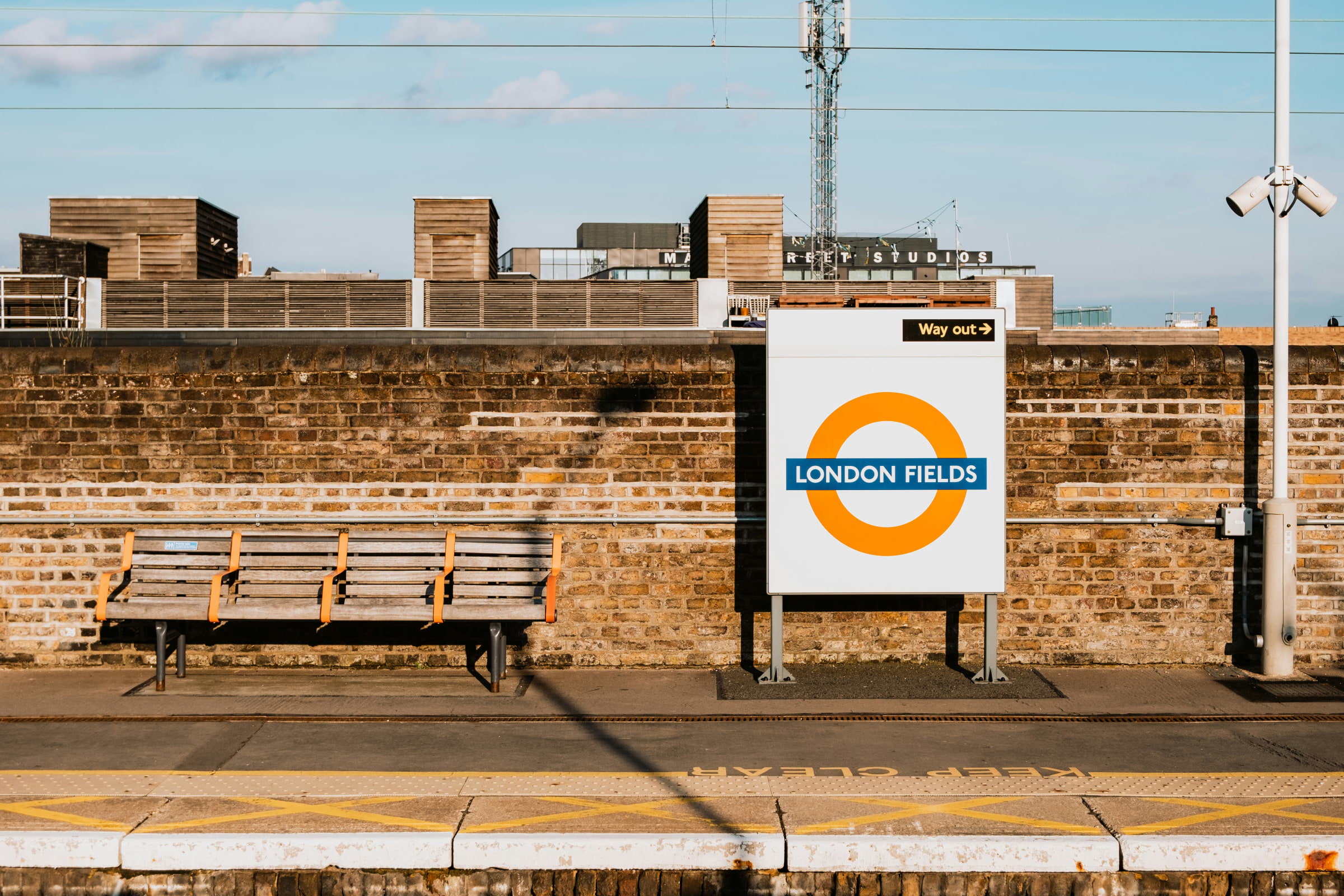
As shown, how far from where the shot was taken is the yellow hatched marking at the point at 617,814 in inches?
216

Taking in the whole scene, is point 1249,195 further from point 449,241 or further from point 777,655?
point 449,241

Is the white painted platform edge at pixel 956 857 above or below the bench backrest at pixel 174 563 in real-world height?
below

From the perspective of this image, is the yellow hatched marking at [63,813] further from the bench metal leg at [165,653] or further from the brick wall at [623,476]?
the brick wall at [623,476]

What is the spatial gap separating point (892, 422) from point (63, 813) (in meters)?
5.59

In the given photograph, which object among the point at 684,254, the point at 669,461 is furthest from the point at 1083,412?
the point at 684,254

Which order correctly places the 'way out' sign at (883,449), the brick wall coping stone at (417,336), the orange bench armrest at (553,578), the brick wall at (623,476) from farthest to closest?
the brick wall coping stone at (417,336)
the brick wall at (623,476)
the 'way out' sign at (883,449)
the orange bench armrest at (553,578)

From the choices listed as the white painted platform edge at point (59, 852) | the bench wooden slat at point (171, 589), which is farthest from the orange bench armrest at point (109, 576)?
the white painted platform edge at point (59, 852)

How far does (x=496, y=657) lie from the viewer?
837 centimetres

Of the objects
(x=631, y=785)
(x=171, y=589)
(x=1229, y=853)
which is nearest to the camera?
(x=1229, y=853)

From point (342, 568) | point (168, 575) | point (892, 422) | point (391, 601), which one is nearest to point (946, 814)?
point (892, 422)

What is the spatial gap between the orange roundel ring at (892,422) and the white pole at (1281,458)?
228 cm

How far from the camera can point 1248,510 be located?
9016mm

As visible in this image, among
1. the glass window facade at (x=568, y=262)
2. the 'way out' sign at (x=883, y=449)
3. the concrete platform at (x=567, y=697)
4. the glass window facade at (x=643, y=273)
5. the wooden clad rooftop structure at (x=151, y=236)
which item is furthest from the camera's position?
the glass window facade at (x=568, y=262)

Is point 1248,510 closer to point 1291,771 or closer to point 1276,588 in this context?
point 1276,588
